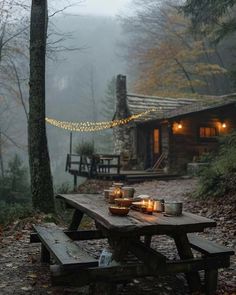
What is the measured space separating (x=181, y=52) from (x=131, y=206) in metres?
26.1

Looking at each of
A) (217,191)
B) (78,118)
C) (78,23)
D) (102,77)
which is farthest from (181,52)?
(78,23)

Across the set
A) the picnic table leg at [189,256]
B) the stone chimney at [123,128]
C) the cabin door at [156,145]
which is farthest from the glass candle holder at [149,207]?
the stone chimney at [123,128]

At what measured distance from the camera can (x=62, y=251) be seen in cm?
435

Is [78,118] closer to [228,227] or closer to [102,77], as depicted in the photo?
[102,77]

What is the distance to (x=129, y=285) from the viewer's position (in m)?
4.80

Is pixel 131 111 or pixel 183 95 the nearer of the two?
pixel 131 111

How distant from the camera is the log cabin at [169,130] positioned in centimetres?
2031

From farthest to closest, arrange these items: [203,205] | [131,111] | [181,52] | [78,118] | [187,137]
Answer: [78,118]
[181,52]
[131,111]
[187,137]
[203,205]

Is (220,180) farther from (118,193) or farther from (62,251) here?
(62,251)

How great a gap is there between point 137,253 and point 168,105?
19378 millimetres

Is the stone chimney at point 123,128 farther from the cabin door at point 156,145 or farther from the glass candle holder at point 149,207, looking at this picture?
the glass candle holder at point 149,207

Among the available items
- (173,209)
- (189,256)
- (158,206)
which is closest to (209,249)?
(189,256)

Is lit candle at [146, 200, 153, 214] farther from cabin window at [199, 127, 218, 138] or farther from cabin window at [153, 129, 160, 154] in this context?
cabin window at [153, 129, 160, 154]

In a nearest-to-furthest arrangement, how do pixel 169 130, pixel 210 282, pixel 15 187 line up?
pixel 210 282
pixel 15 187
pixel 169 130
